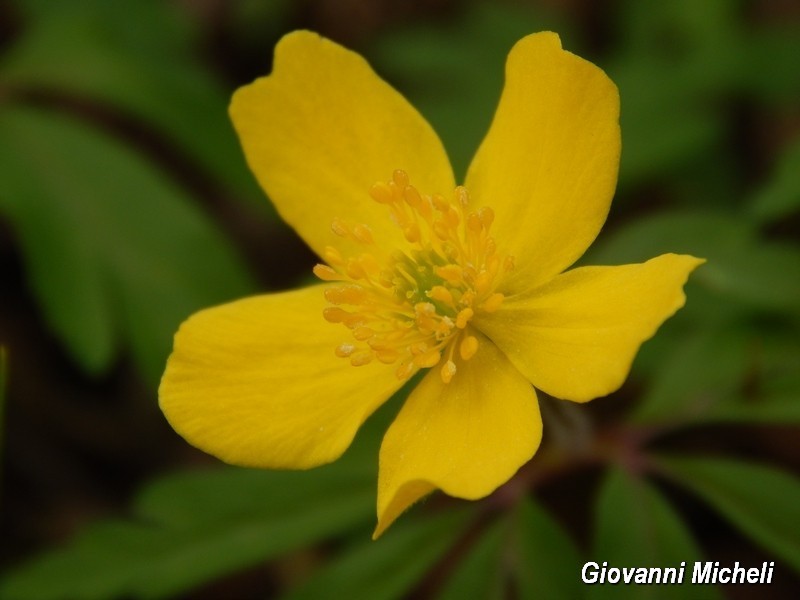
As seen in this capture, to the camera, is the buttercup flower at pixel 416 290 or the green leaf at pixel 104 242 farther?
the green leaf at pixel 104 242

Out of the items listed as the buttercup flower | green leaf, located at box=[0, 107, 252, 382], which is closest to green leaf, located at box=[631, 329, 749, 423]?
the buttercup flower

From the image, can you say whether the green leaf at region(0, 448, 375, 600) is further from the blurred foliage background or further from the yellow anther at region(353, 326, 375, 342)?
the yellow anther at region(353, 326, 375, 342)

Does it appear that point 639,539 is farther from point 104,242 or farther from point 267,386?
point 104,242

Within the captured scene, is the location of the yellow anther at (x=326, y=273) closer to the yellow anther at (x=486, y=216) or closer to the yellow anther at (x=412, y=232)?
the yellow anther at (x=412, y=232)

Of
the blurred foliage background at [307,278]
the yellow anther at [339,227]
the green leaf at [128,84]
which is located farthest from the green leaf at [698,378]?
the green leaf at [128,84]

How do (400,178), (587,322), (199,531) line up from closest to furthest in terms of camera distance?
(587,322) → (400,178) → (199,531)

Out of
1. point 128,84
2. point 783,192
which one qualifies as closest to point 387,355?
point 783,192
